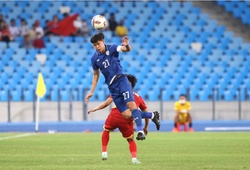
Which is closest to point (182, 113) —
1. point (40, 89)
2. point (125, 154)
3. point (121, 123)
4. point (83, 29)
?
point (40, 89)

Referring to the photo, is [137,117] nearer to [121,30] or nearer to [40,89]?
[40,89]

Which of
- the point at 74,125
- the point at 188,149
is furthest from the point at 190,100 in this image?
the point at 188,149

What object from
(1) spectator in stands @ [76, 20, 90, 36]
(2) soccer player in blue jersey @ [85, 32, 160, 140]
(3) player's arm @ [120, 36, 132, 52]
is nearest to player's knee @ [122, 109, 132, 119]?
(2) soccer player in blue jersey @ [85, 32, 160, 140]

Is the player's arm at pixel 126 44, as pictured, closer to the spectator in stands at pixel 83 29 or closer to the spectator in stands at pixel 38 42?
the spectator in stands at pixel 38 42

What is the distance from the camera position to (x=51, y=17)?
115 feet

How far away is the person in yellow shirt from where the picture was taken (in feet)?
93.0

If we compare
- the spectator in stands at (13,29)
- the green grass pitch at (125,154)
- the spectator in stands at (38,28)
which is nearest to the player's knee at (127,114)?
the green grass pitch at (125,154)

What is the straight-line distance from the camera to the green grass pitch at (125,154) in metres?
13.2

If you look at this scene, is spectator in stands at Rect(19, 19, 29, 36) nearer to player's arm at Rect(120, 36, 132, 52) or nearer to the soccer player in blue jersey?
the soccer player in blue jersey

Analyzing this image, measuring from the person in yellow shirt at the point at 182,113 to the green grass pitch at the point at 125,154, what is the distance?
657 centimetres

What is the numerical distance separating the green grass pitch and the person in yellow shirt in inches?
259

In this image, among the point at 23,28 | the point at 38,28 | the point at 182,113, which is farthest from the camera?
the point at 23,28

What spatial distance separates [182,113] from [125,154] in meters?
12.5

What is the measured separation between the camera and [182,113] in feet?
93.9
